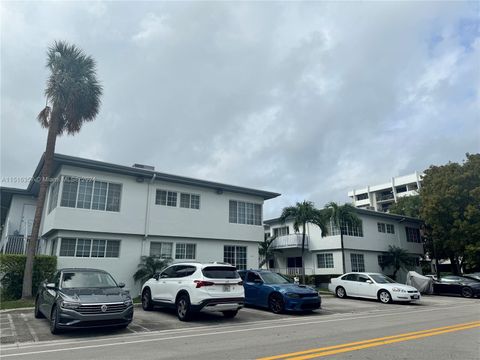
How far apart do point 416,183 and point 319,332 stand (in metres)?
77.3

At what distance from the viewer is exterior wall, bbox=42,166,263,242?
1738 cm

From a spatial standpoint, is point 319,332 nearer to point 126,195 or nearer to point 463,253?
point 126,195

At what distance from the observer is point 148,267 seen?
714 inches

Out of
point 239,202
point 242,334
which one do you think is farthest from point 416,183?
point 242,334

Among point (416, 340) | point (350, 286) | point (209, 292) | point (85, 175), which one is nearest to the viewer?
point (416, 340)

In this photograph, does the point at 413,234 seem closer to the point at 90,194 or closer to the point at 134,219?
the point at 134,219

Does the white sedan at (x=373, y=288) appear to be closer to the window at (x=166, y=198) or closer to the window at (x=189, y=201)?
→ the window at (x=189, y=201)

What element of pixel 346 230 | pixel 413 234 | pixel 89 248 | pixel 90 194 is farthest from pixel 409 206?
pixel 89 248

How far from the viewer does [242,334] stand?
8953mm

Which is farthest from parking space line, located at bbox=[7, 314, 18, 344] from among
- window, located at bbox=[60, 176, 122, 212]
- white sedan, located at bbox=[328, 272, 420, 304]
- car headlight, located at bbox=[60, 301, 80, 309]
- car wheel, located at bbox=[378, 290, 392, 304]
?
car wheel, located at bbox=[378, 290, 392, 304]

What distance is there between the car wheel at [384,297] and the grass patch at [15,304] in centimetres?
1569

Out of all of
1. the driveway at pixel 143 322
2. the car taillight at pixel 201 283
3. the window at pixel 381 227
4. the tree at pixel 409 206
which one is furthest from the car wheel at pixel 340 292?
the tree at pixel 409 206

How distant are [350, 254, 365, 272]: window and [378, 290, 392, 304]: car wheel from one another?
1250cm

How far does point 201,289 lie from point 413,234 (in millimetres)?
32097
